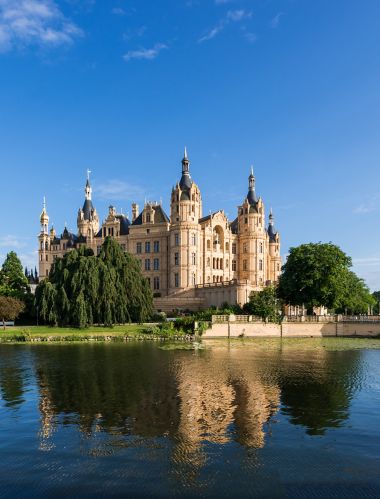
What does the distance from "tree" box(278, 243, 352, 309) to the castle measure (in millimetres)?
12659

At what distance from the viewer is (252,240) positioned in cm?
9825

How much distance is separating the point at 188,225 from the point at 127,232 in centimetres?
1638

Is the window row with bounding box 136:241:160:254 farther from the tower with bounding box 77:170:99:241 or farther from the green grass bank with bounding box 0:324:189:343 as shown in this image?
the green grass bank with bounding box 0:324:189:343

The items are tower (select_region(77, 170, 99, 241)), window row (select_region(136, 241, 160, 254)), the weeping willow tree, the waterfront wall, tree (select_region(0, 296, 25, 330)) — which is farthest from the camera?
tower (select_region(77, 170, 99, 241))

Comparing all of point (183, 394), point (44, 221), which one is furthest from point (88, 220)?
point (183, 394)

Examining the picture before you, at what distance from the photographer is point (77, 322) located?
A: 6284cm

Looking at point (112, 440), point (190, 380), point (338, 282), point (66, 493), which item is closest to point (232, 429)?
point (112, 440)

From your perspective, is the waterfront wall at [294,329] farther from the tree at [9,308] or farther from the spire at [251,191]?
the spire at [251,191]

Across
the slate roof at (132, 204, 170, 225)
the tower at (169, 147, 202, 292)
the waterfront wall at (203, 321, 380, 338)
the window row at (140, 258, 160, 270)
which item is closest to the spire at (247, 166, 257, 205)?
the tower at (169, 147, 202, 292)

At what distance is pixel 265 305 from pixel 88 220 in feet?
174

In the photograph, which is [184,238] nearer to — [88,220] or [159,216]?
[159,216]

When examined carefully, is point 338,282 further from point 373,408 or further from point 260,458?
point 260,458

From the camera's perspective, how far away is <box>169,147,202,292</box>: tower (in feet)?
298

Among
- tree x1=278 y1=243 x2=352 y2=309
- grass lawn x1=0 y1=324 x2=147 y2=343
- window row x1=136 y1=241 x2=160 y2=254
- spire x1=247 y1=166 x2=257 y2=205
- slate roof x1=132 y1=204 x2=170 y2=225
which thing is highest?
spire x1=247 y1=166 x2=257 y2=205
